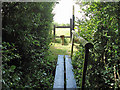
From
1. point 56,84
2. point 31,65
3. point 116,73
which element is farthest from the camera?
point 31,65

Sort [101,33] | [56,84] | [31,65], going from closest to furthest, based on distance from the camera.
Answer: [101,33]
[56,84]
[31,65]

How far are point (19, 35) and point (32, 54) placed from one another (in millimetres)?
693

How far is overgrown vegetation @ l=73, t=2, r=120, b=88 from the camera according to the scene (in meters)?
2.34

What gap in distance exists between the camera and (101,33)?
2.70 meters

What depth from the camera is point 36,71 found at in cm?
333

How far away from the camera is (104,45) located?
266cm

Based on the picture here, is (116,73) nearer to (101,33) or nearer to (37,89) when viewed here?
(101,33)

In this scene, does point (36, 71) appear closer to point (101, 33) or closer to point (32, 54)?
point (32, 54)

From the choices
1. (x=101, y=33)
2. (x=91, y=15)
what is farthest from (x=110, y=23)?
(x=91, y=15)

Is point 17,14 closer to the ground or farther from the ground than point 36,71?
farther from the ground

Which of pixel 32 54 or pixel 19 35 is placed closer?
pixel 19 35

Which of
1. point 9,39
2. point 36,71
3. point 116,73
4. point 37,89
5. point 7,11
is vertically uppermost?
point 7,11

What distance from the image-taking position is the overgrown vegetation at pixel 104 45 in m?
2.34

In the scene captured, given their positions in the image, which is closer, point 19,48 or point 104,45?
point 104,45
